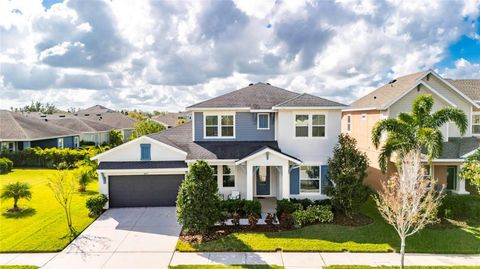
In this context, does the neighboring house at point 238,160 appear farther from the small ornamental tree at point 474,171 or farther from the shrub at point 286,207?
the small ornamental tree at point 474,171

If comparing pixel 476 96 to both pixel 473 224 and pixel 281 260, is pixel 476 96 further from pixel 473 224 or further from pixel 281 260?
pixel 281 260

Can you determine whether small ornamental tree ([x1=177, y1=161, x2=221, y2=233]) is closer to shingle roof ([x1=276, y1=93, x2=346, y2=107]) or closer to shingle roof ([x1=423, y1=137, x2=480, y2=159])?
Answer: shingle roof ([x1=276, y1=93, x2=346, y2=107])

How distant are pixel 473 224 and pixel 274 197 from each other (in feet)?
34.5

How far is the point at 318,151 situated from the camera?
63.5 feet

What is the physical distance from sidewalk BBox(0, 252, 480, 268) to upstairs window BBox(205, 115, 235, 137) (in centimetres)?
932

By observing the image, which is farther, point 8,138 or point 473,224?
point 8,138

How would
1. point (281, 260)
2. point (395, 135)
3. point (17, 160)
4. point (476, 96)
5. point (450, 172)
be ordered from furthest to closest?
point (17, 160) < point (476, 96) < point (450, 172) < point (395, 135) < point (281, 260)

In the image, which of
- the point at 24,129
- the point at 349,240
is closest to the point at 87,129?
the point at 24,129

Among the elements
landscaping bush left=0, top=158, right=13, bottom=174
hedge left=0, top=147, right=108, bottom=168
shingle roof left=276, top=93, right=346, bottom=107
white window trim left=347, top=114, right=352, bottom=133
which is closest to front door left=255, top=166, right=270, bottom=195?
shingle roof left=276, top=93, right=346, bottom=107

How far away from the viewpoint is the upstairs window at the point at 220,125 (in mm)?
20656

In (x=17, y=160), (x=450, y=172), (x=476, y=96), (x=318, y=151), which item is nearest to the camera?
(x=318, y=151)

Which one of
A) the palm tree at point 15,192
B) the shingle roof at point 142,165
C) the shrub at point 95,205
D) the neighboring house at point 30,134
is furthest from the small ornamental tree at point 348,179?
the neighboring house at point 30,134

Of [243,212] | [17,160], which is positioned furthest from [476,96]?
[17,160]

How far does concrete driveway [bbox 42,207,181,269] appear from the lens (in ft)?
39.1
